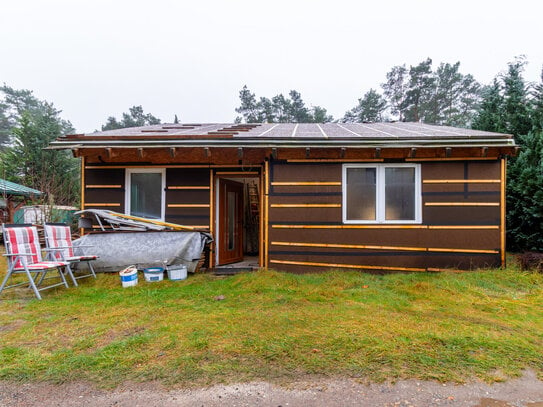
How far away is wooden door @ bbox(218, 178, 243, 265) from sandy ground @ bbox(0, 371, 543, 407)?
4.08 meters

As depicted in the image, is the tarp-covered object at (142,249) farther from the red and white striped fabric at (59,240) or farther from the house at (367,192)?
the house at (367,192)

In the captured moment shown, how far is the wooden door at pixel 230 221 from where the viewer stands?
19.8 ft

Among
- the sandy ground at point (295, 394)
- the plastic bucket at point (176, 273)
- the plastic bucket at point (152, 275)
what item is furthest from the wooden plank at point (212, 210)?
the sandy ground at point (295, 394)

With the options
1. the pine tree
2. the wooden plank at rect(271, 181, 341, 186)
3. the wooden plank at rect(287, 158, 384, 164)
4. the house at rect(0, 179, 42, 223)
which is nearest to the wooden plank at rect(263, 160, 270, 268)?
the wooden plank at rect(271, 181, 341, 186)

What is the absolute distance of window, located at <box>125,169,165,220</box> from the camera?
5836 millimetres

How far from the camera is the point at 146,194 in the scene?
232 inches

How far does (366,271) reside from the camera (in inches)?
203

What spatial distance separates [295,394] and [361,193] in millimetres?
4038

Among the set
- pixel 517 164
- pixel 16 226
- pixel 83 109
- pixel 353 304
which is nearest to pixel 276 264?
pixel 353 304

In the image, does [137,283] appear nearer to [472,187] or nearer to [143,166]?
[143,166]

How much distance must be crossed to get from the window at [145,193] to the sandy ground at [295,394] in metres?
4.09

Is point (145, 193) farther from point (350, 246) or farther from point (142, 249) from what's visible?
point (350, 246)

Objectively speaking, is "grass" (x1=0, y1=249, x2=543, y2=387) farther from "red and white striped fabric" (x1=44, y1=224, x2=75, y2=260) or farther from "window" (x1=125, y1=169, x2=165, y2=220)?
"window" (x1=125, y1=169, x2=165, y2=220)

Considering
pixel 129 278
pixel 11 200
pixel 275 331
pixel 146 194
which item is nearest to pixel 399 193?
pixel 275 331
